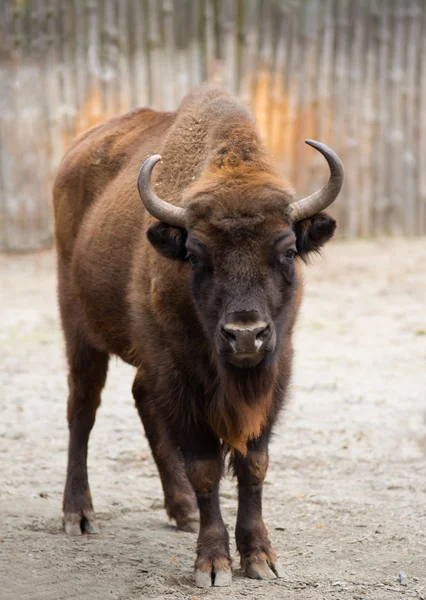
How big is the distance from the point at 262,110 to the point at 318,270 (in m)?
2.56

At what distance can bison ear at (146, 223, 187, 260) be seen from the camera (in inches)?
188

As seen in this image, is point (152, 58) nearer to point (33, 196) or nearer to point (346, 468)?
point (33, 196)

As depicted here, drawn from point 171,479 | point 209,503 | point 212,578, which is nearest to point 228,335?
point 209,503

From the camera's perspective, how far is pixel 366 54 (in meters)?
14.3

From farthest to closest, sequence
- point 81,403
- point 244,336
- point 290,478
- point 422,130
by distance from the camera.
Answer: point 422,130 < point 290,478 < point 81,403 < point 244,336

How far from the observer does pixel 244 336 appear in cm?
429

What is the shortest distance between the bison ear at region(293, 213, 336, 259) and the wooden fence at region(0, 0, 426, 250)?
950cm

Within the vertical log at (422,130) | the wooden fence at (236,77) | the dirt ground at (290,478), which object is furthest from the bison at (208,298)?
the vertical log at (422,130)

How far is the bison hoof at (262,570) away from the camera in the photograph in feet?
15.9

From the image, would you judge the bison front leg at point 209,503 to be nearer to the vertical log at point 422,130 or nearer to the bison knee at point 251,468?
the bison knee at point 251,468

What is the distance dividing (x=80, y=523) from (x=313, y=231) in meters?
2.25

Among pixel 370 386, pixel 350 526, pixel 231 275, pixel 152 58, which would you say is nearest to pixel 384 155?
pixel 152 58

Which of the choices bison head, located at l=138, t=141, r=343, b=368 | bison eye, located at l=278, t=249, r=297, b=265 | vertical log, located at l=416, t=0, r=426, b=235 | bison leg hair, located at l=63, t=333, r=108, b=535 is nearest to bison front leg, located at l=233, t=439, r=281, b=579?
bison head, located at l=138, t=141, r=343, b=368

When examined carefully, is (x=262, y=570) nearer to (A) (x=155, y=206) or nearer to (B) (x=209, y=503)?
(B) (x=209, y=503)
